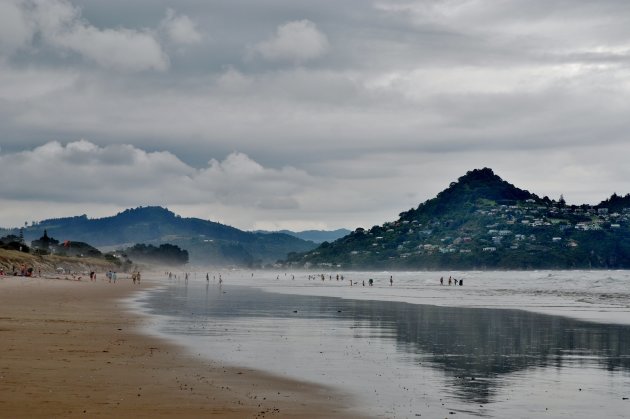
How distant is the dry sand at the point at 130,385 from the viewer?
→ 14.7m

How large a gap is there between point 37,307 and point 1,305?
226cm

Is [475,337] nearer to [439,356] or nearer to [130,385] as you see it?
[439,356]

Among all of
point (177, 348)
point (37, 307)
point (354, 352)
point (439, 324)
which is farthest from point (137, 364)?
point (37, 307)

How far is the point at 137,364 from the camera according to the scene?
20969 millimetres

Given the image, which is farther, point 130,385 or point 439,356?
point 439,356

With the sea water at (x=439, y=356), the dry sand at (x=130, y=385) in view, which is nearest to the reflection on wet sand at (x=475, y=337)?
the sea water at (x=439, y=356)

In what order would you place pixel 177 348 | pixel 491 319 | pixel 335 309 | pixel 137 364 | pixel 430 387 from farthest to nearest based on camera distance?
1. pixel 335 309
2. pixel 491 319
3. pixel 177 348
4. pixel 137 364
5. pixel 430 387

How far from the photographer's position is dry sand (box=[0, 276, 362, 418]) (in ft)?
48.2

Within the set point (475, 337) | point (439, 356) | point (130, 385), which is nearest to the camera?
point (130, 385)

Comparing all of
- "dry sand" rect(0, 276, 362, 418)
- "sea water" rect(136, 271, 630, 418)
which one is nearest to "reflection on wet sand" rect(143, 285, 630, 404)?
"sea water" rect(136, 271, 630, 418)

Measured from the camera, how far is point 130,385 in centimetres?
1728

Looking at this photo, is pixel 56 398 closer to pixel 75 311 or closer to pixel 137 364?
pixel 137 364

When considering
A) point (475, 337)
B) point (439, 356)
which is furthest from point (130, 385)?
point (475, 337)

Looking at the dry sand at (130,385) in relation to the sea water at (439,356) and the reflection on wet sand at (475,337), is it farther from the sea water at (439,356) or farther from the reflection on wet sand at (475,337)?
the reflection on wet sand at (475,337)
